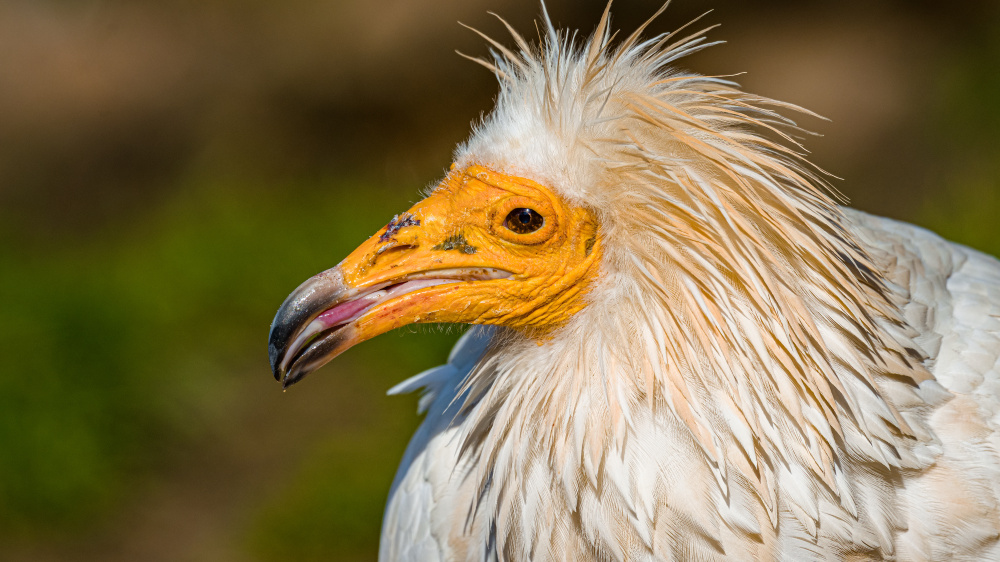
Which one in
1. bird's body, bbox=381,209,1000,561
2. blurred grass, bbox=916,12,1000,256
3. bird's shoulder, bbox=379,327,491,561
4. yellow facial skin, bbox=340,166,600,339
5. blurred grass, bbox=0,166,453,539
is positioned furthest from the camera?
blurred grass, bbox=916,12,1000,256

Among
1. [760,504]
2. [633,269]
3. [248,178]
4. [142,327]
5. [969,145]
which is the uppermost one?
→ [248,178]

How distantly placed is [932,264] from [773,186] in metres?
1.06

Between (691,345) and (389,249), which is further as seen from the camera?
(389,249)

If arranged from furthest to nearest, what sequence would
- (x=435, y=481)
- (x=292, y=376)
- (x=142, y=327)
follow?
(x=142, y=327) → (x=435, y=481) → (x=292, y=376)

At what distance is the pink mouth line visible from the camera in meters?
2.02

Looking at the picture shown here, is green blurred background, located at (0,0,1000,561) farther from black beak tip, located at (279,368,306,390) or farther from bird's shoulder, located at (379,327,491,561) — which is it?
black beak tip, located at (279,368,306,390)

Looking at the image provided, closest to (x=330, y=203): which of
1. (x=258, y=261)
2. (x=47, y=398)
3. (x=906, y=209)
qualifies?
(x=258, y=261)

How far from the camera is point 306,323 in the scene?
2.02 m

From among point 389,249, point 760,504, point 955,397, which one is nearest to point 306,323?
point 389,249

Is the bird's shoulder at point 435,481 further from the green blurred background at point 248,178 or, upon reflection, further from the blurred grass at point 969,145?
the blurred grass at point 969,145

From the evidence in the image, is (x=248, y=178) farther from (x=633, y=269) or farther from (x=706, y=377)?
(x=706, y=377)

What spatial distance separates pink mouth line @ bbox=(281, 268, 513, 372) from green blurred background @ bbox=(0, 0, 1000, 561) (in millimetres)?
2926

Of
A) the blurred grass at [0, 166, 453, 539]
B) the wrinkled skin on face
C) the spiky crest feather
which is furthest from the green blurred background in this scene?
the spiky crest feather

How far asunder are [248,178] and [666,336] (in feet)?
19.9
